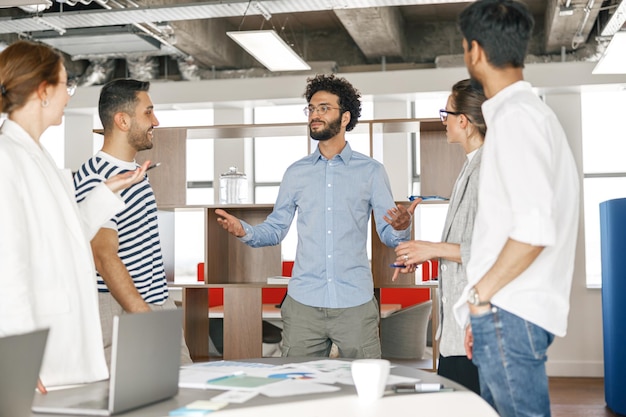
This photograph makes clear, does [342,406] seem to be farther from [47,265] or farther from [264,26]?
[264,26]

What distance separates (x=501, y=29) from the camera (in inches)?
72.8

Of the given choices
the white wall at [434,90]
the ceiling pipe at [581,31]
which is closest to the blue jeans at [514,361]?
the ceiling pipe at [581,31]

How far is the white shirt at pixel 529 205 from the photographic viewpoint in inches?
67.9

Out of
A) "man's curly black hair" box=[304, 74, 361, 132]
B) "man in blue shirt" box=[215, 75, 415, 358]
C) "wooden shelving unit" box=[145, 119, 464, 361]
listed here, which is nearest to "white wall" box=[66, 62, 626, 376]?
"wooden shelving unit" box=[145, 119, 464, 361]

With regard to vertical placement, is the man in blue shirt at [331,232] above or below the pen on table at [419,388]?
above

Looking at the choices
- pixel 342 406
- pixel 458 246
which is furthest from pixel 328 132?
pixel 342 406

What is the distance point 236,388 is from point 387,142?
6447 mm

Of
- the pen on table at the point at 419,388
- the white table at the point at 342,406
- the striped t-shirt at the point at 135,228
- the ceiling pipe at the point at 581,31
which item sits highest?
the ceiling pipe at the point at 581,31

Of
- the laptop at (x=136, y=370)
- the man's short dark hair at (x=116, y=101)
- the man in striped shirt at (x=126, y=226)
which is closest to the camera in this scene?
the laptop at (x=136, y=370)

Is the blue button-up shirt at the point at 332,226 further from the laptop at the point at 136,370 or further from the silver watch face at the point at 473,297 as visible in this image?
the laptop at the point at 136,370

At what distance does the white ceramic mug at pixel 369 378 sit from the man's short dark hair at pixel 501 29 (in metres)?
0.77

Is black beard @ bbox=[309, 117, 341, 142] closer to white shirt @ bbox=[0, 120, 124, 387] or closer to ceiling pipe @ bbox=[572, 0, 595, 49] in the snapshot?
white shirt @ bbox=[0, 120, 124, 387]

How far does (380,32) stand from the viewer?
24.0ft

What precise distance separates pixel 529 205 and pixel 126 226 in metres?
1.52
